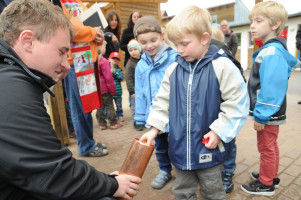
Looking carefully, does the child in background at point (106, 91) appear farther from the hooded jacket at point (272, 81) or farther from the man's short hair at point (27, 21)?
the man's short hair at point (27, 21)

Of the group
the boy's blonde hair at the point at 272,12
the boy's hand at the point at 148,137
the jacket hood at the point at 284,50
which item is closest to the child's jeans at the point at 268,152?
the jacket hood at the point at 284,50

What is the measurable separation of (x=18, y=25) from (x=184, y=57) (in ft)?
3.57

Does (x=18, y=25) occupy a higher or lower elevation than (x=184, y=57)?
higher

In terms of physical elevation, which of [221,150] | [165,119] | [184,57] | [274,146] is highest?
[184,57]

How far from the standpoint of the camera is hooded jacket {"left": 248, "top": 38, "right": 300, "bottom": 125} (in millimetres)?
1972

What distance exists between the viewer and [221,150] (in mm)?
1601

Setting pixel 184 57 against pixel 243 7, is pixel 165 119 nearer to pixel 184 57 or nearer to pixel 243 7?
pixel 184 57

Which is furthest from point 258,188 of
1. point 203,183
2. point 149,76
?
point 149,76

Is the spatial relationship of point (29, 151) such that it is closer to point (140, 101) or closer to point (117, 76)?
point (140, 101)

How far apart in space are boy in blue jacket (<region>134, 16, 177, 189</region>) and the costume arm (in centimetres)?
79

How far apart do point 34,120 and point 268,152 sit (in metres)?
2.09

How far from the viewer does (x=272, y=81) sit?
1.97 metres

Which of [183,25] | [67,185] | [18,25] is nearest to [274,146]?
[183,25]

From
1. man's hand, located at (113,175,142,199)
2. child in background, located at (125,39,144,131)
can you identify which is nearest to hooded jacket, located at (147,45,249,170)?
man's hand, located at (113,175,142,199)
